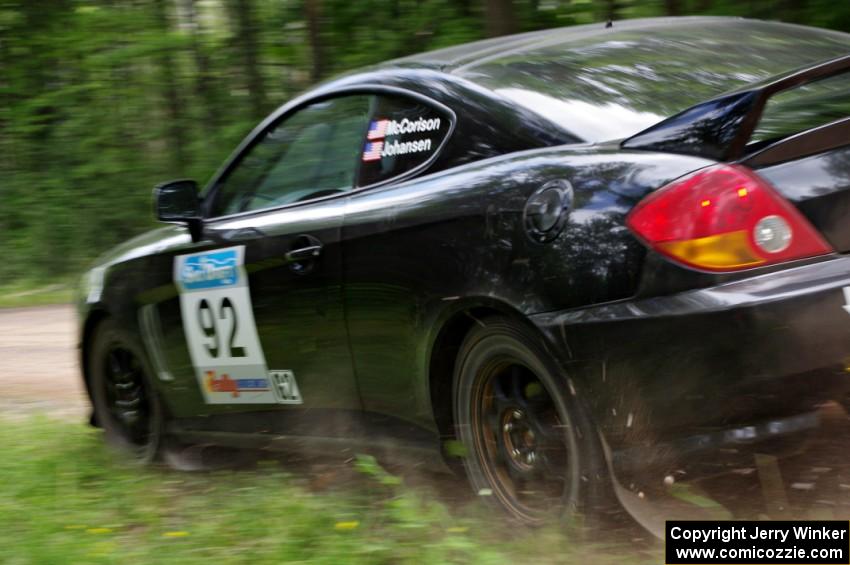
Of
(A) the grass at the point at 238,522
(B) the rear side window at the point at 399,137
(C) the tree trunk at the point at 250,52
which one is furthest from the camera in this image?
(C) the tree trunk at the point at 250,52

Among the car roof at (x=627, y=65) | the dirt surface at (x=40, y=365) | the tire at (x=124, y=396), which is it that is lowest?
the dirt surface at (x=40, y=365)

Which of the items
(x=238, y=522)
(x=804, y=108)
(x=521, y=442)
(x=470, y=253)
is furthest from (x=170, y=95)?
(x=804, y=108)

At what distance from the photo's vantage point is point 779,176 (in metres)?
3.19

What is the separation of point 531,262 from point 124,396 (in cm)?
274

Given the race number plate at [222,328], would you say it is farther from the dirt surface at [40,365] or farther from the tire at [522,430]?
the dirt surface at [40,365]

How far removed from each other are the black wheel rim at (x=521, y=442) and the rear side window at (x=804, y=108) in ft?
3.10

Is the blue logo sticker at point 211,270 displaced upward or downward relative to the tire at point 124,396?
upward

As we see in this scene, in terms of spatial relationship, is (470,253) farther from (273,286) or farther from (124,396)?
(124,396)

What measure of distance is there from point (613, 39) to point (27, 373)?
Answer: 4783mm

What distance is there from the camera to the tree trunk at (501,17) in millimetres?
9688

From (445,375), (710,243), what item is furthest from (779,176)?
(445,375)

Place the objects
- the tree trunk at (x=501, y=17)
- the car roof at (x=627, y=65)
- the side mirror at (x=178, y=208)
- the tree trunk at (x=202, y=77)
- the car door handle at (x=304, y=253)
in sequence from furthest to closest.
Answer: the tree trunk at (x=202, y=77) < the tree trunk at (x=501, y=17) < the side mirror at (x=178, y=208) < the car door handle at (x=304, y=253) < the car roof at (x=627, y=65)

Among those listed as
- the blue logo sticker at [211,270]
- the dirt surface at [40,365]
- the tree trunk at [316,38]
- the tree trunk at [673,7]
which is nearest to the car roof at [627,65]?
the blue logo sticker at [211,270]

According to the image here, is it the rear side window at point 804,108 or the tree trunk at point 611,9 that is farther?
the tree trunk at point 611,9
